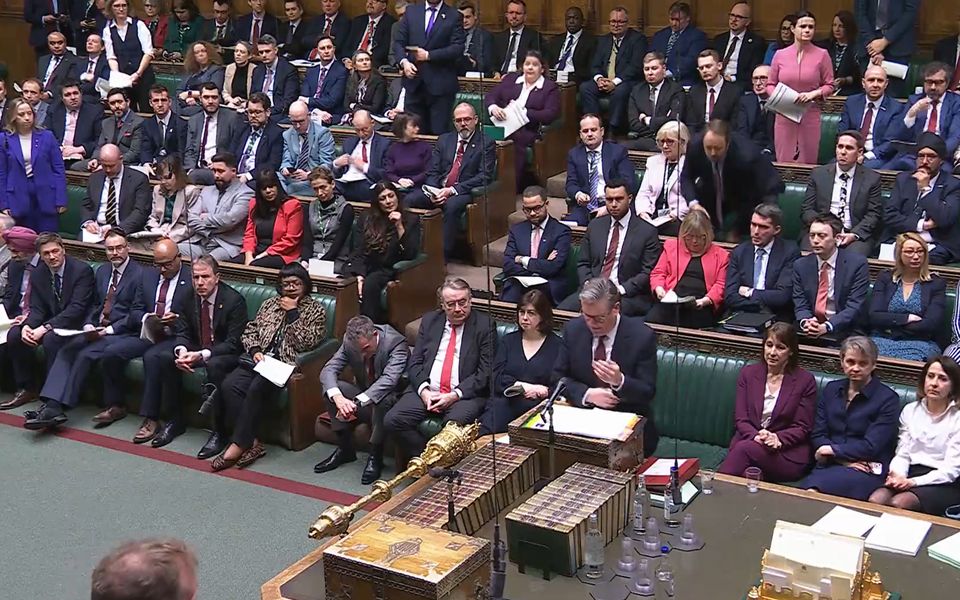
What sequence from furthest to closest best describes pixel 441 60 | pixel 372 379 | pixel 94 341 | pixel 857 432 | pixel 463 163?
1. pixel 441 60
2. pixel 463 163
3. pixel 94 341
4. pixel 372 379
5. pixel 857 432

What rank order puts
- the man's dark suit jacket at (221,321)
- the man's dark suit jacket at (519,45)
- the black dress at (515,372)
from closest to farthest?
the black dress at (515,372) < the man's dark suit jacket at (221,321) < the man's dark suit jacket at (519,45)

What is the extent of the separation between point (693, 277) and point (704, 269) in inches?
2.7

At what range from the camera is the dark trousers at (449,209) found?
25.7 ft

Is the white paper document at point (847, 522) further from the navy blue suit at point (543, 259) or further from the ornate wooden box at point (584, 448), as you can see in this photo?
the navy blue suit at point (543, 259)

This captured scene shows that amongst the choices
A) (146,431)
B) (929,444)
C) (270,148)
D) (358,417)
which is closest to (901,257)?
(929,444)

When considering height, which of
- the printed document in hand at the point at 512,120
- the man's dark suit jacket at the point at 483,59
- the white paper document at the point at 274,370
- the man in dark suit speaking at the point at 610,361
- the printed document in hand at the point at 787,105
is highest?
the man's dark suit jacket at the point at 483,59

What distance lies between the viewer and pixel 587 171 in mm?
7703

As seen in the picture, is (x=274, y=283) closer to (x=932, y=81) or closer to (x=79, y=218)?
(x=79, y=218)

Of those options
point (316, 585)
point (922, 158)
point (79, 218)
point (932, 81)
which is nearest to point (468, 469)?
point (316, 585)

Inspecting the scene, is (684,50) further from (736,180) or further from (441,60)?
(736,180)

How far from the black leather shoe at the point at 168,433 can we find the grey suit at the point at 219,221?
1.35 metres

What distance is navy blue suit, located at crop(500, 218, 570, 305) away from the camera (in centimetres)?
694

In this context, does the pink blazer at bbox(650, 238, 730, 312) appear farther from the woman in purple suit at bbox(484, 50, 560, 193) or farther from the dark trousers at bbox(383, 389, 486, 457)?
the woman in purple suit at bbox(484, 50, 560, 193)

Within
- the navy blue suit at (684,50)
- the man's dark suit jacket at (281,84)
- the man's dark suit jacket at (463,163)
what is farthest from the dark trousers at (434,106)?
the navy blue suit at (684,50)
